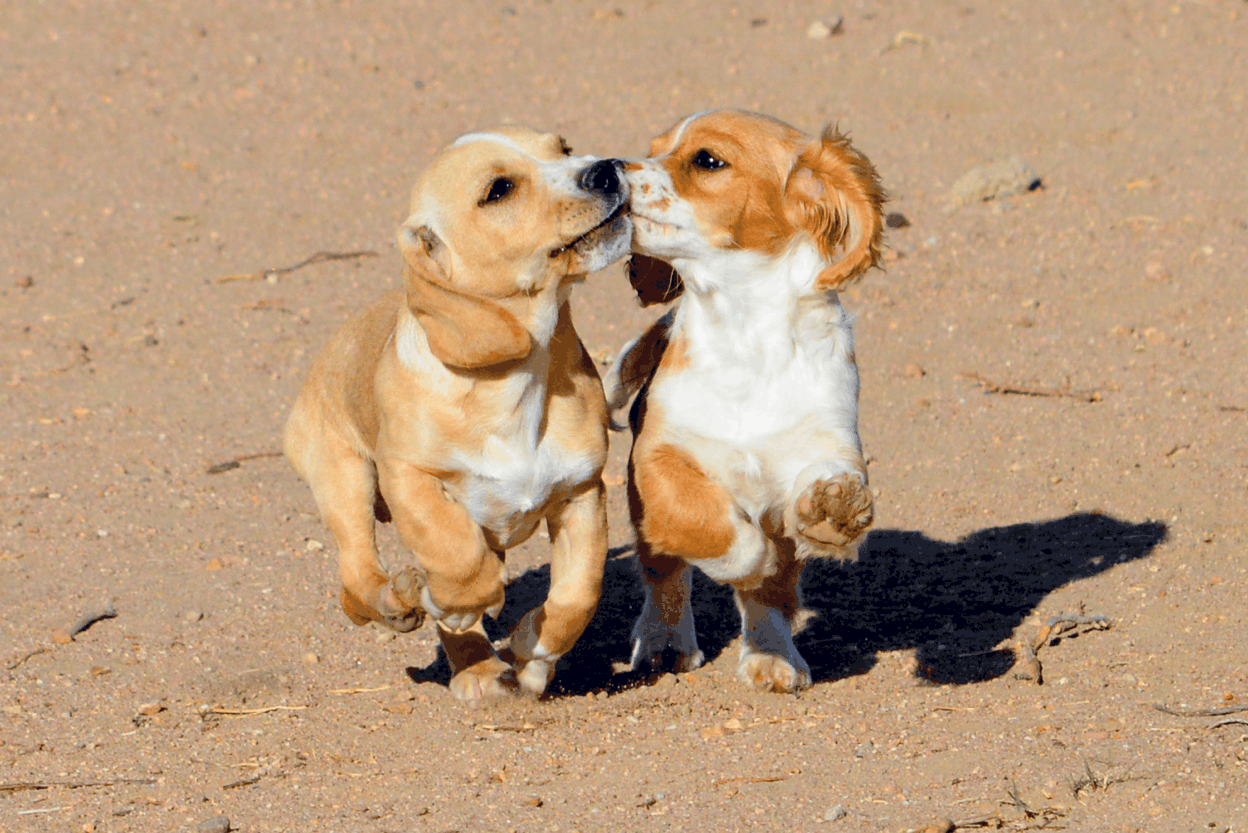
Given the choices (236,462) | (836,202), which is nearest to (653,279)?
(836,202)

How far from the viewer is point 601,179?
4.61 m

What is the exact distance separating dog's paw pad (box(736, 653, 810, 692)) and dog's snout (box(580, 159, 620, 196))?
1.91 metres

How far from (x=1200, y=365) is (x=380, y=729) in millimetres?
5120

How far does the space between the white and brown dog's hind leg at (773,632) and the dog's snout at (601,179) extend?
59.8 inches

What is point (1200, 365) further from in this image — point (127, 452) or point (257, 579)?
point (127, 452)

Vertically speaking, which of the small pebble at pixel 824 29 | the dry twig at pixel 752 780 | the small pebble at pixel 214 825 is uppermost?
the small pebble at pixel 824 29

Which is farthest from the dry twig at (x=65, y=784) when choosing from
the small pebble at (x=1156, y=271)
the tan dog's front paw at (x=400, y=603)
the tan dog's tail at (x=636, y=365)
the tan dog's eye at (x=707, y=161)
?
the small pebble at (x=1156, y=271)

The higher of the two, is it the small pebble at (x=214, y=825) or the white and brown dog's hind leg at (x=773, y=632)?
the white and brown dog's hind leg at (x=773, y=632)

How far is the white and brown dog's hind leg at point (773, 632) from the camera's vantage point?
17.7ft

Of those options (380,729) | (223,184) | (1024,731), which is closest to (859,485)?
(1024,731)

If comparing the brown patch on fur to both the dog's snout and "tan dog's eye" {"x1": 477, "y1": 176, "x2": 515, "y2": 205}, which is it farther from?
"tan dog's eye" {"x1": 477, "y1": 176, "x2": 515, "y2": 205}

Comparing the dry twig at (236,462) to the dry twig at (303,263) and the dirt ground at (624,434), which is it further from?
the dry twig at (303,263)

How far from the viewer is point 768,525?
515cm

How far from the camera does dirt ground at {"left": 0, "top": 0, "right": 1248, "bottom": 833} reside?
14.9 ft
